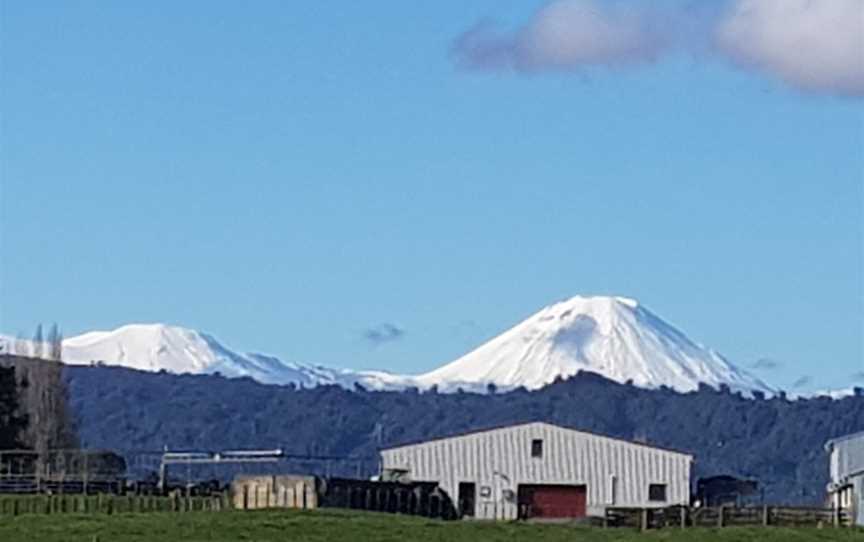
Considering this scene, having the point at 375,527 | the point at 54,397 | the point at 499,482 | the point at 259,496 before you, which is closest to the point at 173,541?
the point at 375,527

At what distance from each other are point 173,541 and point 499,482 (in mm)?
58166

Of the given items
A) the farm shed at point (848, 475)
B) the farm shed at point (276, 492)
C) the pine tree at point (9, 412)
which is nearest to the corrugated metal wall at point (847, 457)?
the farm shed at point (848, 475)

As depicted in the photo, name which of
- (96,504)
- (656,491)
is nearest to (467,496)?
(656,491)

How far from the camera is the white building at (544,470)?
125 metres

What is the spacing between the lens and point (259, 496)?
100000mm

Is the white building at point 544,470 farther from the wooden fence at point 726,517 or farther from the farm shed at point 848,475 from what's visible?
the wooden fence at point 726,517

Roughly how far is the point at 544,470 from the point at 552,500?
2131 mm

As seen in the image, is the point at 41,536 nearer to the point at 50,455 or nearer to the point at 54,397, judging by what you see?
the point at 50,455

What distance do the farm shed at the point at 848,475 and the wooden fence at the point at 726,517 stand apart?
713 cm

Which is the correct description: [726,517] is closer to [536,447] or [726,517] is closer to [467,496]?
[467,496]

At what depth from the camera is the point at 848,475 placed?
113m

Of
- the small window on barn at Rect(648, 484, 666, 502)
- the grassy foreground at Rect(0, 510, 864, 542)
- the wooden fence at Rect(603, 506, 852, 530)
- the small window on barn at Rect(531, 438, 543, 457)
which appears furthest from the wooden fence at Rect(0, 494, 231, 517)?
the small window on barn at Rect(531, 438, 543, 457)

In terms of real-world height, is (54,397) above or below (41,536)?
above

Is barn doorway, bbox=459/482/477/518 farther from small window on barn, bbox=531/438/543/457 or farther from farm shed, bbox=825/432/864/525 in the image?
farm shed, bbox=825/432/864/525
